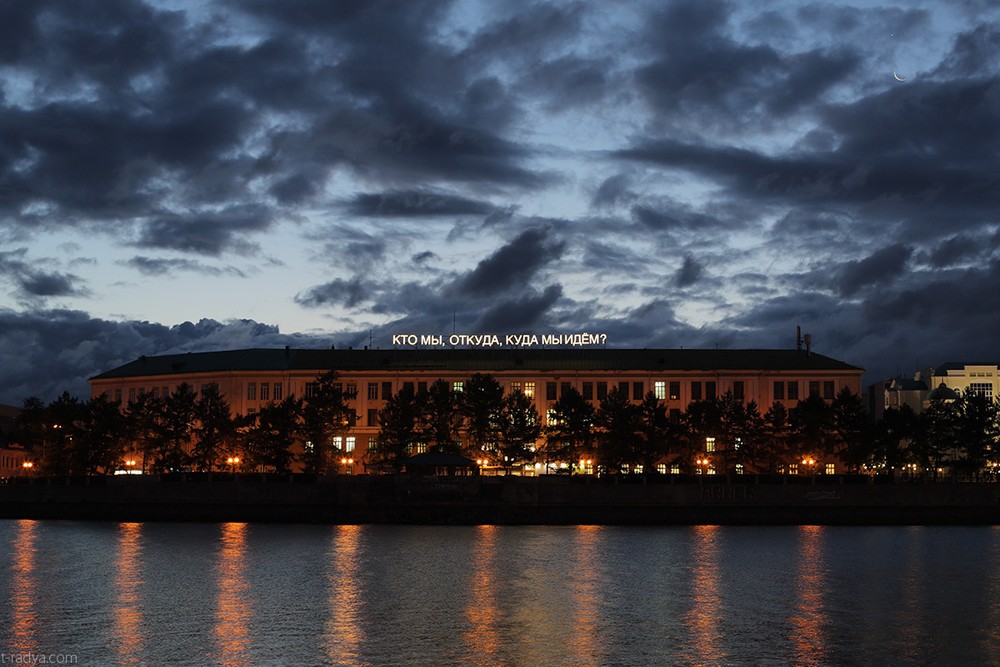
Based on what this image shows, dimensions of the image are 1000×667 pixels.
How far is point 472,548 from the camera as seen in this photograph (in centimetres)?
9494

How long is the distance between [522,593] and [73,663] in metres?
27.3

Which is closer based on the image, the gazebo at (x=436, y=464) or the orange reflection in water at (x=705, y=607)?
the orange reflection in water at (x=705, y=607)

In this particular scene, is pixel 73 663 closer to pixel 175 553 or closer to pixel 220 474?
pixel 175 553

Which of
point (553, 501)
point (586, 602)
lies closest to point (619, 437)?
point (553, 501)

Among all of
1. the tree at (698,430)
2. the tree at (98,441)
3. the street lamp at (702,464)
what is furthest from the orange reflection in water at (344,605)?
the street lamp at (702,464)

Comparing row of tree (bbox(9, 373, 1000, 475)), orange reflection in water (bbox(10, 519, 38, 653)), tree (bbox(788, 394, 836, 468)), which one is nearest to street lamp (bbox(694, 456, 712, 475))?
row of tree (bbox(9, 373, 1000, 475))

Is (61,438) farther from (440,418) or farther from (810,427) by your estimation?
(810,427)

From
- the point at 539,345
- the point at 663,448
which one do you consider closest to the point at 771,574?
the point at 663,448

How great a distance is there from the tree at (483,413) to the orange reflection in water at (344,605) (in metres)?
50.6

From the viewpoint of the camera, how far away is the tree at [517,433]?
14775 centimetres

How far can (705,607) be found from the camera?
63156 millimetres

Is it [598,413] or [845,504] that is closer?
[845,504]

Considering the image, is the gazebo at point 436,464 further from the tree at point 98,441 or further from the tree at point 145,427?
the tree at point 98,441

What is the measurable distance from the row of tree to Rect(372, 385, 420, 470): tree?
0.54ft
